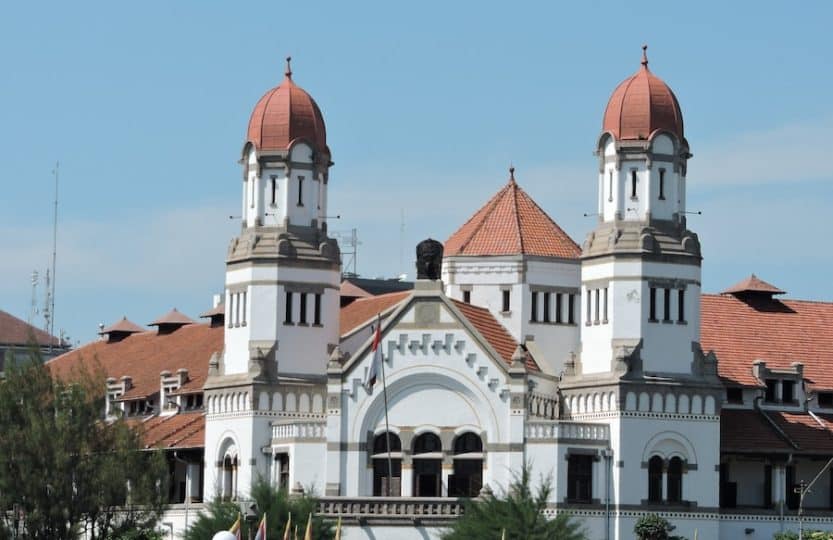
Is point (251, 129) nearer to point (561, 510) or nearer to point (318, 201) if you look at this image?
point (318, 201)

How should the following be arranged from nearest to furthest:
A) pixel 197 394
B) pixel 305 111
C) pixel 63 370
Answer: pixel 305 111
pixel 197 394
pixel 63 370

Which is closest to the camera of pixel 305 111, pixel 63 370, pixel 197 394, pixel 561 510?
pixel 561 510

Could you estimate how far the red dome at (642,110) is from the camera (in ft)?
376

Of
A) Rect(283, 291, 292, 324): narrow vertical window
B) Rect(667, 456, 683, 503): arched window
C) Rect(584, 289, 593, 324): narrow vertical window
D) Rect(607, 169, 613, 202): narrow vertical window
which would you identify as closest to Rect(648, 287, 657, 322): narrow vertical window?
Rect(584, 289, 593, 324): narrow vertical window

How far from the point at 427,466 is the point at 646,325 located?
1106 centimetres

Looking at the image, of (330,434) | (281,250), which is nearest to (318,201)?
(281,250)

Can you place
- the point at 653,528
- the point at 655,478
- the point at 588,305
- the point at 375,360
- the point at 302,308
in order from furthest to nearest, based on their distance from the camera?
the point at 302,308 → the point at 588,305 → the point at 375,360 → the point at 655,478 → the point at 653,528

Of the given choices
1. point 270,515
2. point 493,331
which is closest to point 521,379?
point 493,331

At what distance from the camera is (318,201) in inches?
4705

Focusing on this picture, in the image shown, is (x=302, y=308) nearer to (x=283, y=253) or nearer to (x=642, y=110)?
(x=283, y=253)

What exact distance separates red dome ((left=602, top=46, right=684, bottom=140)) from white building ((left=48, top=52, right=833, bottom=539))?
101 millimetres

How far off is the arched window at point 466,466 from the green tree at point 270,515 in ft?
24.4

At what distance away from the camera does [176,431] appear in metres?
127

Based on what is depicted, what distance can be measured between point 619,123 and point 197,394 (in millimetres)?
27009
